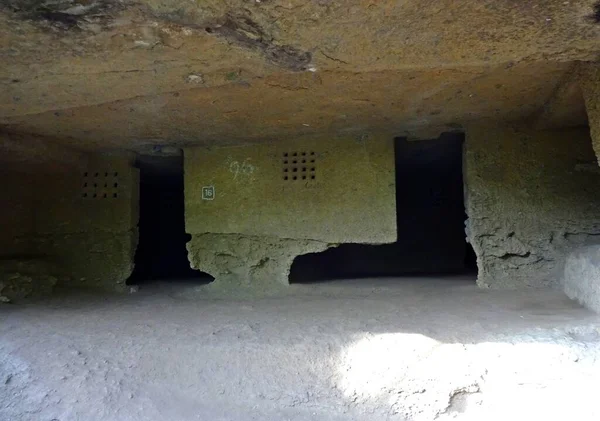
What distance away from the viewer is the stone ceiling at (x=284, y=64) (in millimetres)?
1724

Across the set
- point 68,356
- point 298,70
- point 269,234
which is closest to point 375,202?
point 269,234

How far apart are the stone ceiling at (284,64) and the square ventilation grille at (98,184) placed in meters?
0.70

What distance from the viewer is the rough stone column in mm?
2291

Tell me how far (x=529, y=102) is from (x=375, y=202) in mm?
1339

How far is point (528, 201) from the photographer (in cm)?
345

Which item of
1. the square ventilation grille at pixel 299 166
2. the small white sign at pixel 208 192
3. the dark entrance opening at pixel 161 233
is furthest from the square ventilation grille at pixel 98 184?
the square ventilation grille at pixel 299 166

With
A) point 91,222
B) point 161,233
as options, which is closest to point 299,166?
point 91,222

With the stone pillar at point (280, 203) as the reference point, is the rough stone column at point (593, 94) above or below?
above

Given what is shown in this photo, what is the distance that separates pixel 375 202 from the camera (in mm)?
3686

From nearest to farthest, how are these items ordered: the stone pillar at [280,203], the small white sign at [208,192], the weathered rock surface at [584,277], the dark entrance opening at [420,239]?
the weathered rock surface at [584,277] < the stone pillar at [280,203] < the small white sign at [208,192] < the dark entrance opening at [420,239]

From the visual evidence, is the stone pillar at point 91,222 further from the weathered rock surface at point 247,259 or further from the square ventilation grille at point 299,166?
the square ventilation grille at point 299,166

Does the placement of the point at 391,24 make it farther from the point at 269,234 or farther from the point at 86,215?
the point at 86,215

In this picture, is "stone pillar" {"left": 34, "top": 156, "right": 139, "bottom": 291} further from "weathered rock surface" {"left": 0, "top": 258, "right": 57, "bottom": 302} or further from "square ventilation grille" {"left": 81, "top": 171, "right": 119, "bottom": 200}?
"weathered rock surface" {"left": 0, "top": 258, "right": 57, "bottom": 302}

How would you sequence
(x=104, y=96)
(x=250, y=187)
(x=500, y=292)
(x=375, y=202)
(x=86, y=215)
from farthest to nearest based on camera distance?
(x=86, y=215) < (x=250, y=187) < (x=375, y=202) < (x=500, y=292) < (x=104, y=96)
